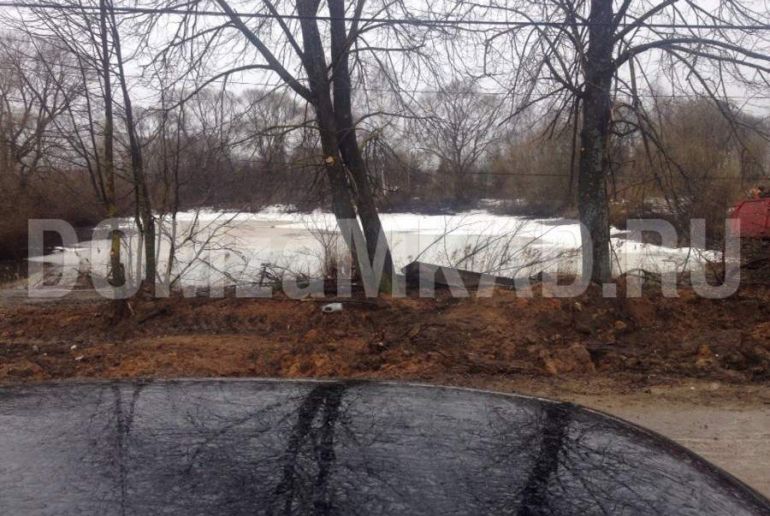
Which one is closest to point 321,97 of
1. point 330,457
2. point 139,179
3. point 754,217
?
point 139,179

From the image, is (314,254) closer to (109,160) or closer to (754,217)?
(109,160)

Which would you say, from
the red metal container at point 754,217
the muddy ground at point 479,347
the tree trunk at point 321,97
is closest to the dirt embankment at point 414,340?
the muddy ground at point 479,347

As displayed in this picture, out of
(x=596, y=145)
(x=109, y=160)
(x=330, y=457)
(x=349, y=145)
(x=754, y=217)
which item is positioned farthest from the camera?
(x=754, y=217)

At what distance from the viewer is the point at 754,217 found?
15.6 metres

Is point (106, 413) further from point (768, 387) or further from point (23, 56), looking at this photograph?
point (23, 56)

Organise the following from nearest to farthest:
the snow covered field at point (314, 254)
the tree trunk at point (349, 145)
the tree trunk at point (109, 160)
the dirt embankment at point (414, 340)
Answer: the dirt embankment at point (414, 340) < the tree trunk at point (109, 160) < the tree trunk at point (349, 145) < the snow covered field at point (314, 254)

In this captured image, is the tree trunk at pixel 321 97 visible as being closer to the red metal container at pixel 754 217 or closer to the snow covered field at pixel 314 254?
the snow covered field at pixel 314 254

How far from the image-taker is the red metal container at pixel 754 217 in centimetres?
1515

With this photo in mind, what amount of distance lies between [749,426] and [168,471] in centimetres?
551

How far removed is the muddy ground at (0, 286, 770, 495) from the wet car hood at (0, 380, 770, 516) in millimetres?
3404

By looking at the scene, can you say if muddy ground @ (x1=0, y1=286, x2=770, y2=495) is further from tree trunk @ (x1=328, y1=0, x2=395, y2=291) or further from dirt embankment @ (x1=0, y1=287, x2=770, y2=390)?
tree trunk @ (x1=328, y1=0, x2=395, y2=291)

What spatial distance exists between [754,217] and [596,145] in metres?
7.36

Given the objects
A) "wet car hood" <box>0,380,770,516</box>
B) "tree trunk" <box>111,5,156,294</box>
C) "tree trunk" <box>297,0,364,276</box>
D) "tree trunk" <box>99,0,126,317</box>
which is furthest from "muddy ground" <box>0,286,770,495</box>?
"wet car hood" <box>0,380,770,516</box>

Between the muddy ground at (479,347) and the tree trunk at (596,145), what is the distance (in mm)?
1004
